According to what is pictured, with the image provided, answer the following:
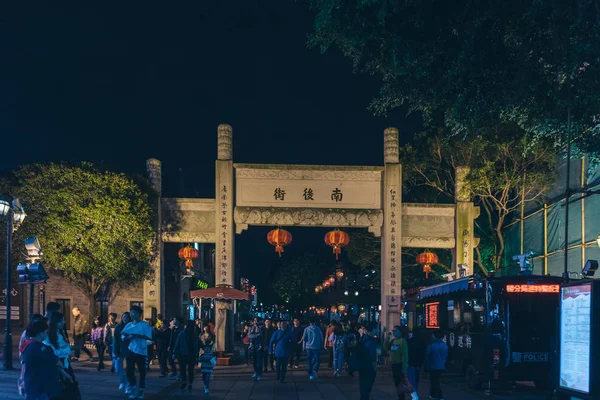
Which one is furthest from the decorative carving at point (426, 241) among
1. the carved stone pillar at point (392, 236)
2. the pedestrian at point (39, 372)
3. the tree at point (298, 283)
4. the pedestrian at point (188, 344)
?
the tree at point (298, 283)

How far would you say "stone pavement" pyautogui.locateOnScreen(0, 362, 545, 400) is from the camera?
16953 millimetres

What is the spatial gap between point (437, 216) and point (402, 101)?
50.5ft

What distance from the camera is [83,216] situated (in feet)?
94.1

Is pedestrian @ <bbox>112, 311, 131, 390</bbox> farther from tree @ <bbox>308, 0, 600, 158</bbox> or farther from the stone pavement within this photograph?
tree @ <bbox>308, 0, 600, 158</bbox>

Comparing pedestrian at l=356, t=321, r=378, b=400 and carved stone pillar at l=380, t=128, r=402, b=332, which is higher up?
carved stone pillar at l=380, t=128, r=402, b=332

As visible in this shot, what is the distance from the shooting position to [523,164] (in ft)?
98.6

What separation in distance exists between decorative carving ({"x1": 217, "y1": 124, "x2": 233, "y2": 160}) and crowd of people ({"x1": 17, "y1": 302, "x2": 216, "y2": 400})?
848 cm

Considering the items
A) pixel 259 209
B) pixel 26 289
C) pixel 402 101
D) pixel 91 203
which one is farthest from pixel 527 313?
pixel 26 289

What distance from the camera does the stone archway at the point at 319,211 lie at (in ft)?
100

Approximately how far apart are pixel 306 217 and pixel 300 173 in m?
1.95

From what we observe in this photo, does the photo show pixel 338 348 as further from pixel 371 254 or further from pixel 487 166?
pixel 371 254

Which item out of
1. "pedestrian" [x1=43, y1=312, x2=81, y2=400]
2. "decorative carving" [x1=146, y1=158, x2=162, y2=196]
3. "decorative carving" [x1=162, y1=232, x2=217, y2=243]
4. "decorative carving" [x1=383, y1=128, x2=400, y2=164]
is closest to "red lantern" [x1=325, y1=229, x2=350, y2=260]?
"decorative carving" [x1=383, y1=128, x2=400, y2=164]

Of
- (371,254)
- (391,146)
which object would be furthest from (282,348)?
(371,254)

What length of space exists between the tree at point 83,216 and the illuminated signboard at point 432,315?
12187 mm
